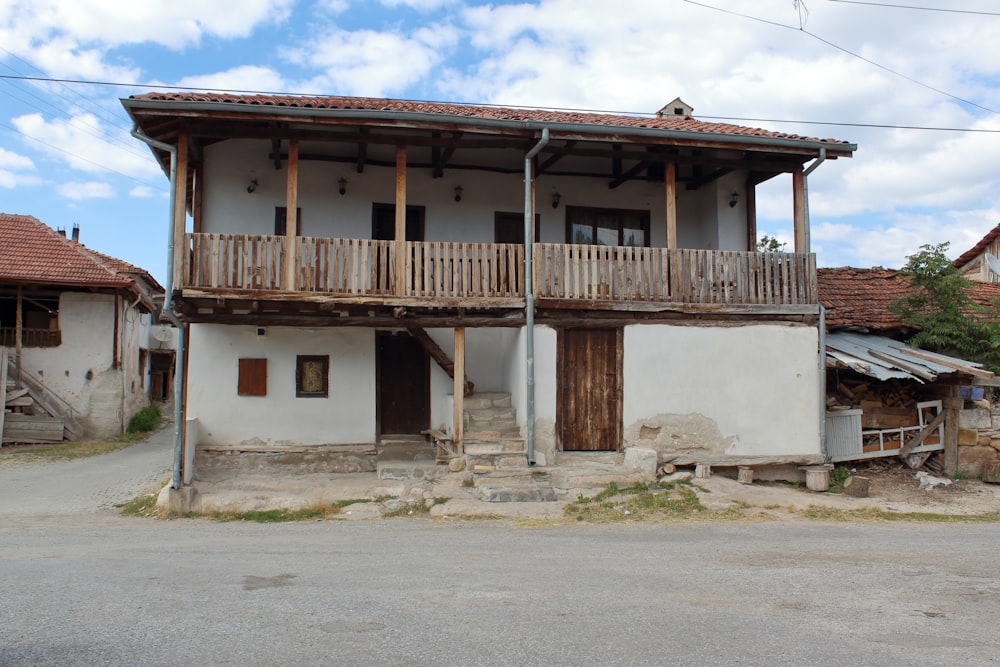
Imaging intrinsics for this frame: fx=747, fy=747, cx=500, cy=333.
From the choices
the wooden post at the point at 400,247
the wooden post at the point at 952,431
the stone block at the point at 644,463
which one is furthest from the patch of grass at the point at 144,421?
the wooden post at the point at 952,431

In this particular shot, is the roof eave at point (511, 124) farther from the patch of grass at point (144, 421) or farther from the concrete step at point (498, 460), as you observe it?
the patch of grass at point (144, 421)

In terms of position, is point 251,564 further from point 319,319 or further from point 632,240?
point 632,240

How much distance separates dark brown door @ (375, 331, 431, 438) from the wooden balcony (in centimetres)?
215

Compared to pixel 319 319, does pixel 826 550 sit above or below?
below

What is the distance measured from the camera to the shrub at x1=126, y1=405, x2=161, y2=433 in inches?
803

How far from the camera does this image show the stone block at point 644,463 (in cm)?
1153

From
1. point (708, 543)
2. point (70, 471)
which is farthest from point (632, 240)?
point (70, 471)

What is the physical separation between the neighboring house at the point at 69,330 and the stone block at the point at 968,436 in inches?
737

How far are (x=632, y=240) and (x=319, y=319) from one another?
6.46 m

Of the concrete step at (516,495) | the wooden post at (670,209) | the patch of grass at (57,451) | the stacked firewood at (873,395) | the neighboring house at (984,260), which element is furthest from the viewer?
the neighboring house at (984,260)

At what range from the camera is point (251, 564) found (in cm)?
722

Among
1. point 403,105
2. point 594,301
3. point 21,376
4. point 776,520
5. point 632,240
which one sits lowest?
point 776,520

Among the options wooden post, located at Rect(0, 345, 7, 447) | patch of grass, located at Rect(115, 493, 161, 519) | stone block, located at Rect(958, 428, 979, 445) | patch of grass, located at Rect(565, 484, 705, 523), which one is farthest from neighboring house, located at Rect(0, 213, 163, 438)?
stone block, located at Rect(958, 428, 979, 445)

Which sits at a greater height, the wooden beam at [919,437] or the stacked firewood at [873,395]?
the stacked firewood at [873,395]
